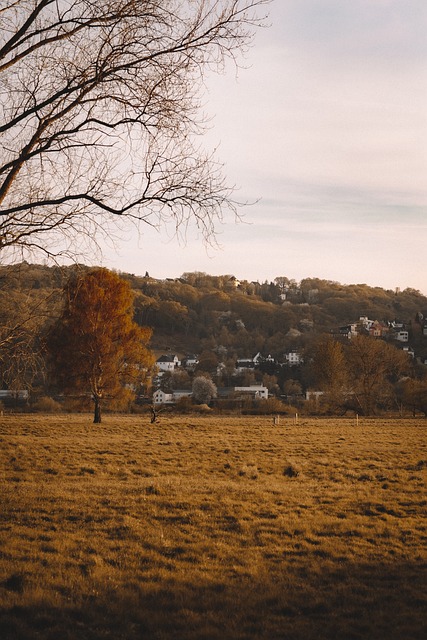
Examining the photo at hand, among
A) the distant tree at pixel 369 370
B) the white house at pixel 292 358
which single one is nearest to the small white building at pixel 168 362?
the white house at pixel 292 358

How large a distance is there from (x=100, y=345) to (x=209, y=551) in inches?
1014

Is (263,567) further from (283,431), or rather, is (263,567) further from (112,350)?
(112,350)

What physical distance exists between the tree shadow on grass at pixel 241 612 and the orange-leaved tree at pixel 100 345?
86.5 feet

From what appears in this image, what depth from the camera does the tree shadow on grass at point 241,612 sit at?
4906mm

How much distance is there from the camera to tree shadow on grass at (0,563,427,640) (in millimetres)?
4906

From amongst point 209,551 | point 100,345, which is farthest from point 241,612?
point 100,345

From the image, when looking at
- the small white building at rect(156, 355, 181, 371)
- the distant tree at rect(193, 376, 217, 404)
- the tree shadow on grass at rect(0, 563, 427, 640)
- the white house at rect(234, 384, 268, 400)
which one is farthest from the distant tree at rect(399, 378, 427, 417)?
the small white building at rect(156, 355, 181, 371)

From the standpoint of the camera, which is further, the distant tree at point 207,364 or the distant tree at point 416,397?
the distant tree at point 207,364

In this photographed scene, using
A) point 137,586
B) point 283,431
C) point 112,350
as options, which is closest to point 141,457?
point 137,586

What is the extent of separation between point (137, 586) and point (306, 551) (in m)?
2.58

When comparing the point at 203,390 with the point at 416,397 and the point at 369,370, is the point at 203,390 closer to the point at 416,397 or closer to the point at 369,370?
the point at 369,370

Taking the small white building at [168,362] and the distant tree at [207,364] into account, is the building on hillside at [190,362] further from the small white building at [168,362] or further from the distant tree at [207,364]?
the distant tree at [207,364]

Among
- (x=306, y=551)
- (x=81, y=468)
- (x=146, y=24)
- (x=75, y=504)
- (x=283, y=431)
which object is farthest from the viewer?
(x=283, y=431)

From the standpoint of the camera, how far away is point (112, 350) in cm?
3316
